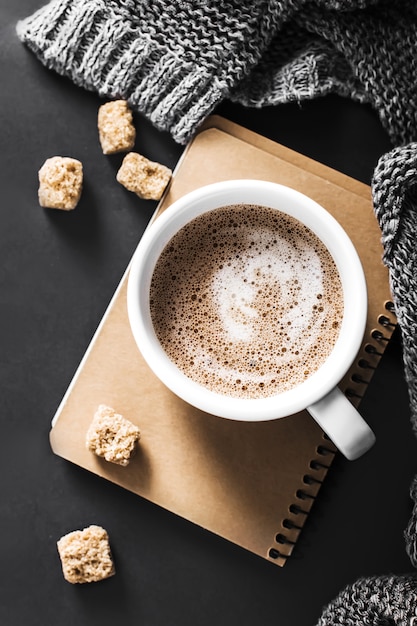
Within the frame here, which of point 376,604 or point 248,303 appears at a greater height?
point 248,303

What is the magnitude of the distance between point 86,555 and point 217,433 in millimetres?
257

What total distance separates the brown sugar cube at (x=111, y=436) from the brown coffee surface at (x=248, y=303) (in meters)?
0.14

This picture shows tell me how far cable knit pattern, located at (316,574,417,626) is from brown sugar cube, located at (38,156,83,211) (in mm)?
676

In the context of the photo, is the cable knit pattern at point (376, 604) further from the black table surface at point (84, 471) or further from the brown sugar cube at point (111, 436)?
the brown sugar cube at point (111, 436)

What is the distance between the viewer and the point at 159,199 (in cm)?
109

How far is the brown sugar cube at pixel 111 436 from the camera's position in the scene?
1061 mm

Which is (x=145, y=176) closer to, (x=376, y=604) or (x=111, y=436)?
(x=111, y=436)

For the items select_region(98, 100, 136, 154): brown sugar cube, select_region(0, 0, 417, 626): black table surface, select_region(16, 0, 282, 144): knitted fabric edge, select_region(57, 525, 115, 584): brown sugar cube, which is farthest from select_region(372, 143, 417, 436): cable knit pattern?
select_region(57, 525, 115, 584): brown sugar cube

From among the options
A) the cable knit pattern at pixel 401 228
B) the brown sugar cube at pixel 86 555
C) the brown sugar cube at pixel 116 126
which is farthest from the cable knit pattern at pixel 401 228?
the brown sugar cube at pixel 86 555

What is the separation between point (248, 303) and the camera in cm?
100

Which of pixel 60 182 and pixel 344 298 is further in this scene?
pixel 60 182

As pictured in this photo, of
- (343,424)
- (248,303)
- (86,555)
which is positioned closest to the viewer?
(343,424)

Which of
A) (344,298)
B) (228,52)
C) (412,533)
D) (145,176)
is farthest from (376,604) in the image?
(228,52)

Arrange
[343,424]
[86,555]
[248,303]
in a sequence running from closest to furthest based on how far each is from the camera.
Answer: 1. [343,424]
2. [248,303]
3. [86,555]
